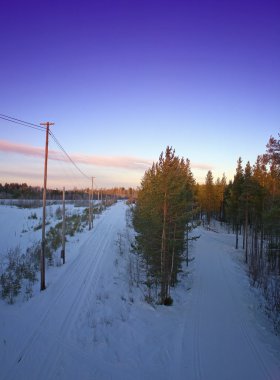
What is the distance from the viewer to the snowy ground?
8.62 meters

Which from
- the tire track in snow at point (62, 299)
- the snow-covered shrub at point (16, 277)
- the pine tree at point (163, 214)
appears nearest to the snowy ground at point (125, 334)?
the tire track in snow at point (62, 299)

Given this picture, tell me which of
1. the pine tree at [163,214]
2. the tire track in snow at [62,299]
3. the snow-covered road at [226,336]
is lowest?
the snow-covered road at [226,336]

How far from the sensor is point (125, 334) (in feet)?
36.0

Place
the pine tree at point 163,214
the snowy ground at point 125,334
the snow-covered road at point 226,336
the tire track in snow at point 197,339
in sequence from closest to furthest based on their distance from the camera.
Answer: the snowy ground at point 125,334 < the tire track in snow at point 197,339 < the snow-covered road at point 226,336 < the pine tree at point 163,214

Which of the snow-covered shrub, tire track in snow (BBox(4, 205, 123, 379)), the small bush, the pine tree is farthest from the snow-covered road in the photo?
the snow-covered shrub

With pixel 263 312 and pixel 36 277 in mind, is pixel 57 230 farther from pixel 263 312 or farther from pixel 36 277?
pixel 263 312

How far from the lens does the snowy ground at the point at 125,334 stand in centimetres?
862

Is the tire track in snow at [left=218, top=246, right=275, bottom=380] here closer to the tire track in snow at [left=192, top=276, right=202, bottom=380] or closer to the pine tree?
the tire track in snow at [left=192, top=276, right=202, bottom=380]

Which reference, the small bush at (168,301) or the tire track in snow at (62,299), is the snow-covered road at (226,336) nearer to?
the small bush at (168,301)

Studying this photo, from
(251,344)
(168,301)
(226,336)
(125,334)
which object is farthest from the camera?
(168,301)

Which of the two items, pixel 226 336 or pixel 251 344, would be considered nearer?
pixel 251 344

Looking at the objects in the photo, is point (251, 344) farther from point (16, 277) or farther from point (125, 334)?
point (16, 277)

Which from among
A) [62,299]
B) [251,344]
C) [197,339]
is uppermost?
[62,299]

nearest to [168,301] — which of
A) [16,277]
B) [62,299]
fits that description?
[62,299]
